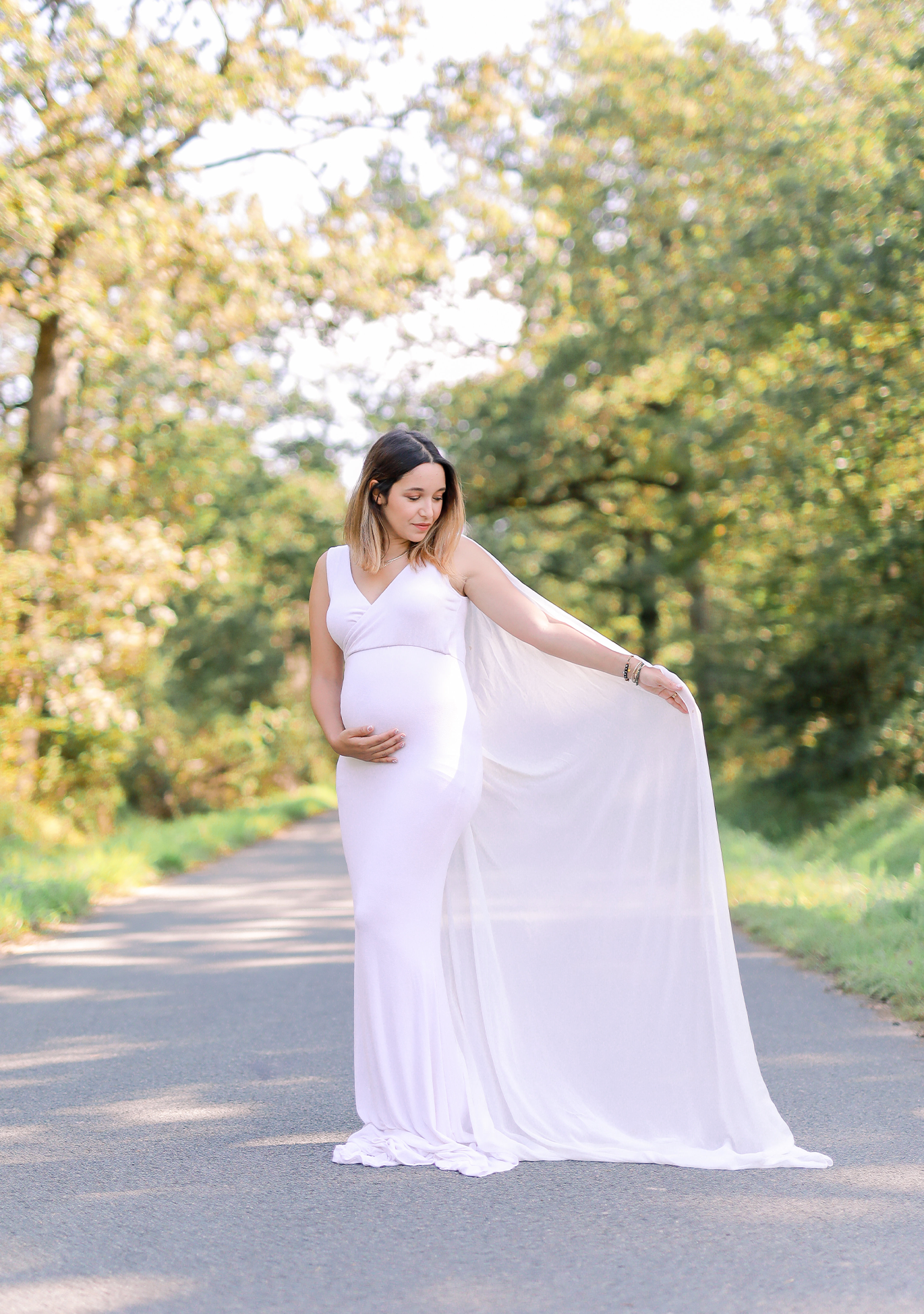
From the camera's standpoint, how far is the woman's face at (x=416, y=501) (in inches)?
168

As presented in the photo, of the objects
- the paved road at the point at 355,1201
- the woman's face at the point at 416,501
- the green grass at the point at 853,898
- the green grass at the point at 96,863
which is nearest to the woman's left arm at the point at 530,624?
the woman's face at the point at 416,501

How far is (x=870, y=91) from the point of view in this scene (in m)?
13.3

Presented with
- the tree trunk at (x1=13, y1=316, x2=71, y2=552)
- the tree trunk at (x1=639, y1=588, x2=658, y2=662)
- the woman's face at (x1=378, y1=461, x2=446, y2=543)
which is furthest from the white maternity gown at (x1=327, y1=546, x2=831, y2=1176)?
the tree trunk at (x1=639, y1=588, x2=658, y2=662)

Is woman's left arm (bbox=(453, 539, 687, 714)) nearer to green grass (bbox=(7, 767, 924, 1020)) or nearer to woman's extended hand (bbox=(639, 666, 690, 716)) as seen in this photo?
woman's extended hand (bbox=(639, 666, 690, 716))

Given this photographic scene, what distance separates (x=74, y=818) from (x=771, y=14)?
13976 millimetres

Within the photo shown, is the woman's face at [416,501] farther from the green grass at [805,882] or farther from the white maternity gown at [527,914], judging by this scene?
the green grass at [805,882]

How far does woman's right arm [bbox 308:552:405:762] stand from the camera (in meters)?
4.29

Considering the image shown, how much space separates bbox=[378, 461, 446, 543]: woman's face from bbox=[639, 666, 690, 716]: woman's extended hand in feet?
3.08

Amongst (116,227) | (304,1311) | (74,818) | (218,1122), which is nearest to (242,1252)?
(304,1311)

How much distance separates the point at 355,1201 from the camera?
144 inches

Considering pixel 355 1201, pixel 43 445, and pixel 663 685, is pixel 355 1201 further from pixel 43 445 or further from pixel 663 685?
pixel 43 445

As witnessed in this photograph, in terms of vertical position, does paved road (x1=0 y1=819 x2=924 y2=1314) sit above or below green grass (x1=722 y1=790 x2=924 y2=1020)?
below

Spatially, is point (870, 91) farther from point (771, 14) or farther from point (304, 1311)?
point (304, 1311)

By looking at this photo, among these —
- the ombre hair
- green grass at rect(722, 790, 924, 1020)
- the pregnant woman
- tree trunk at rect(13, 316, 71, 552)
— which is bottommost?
A: green grass at rect(722, 790, 924, 1020)
